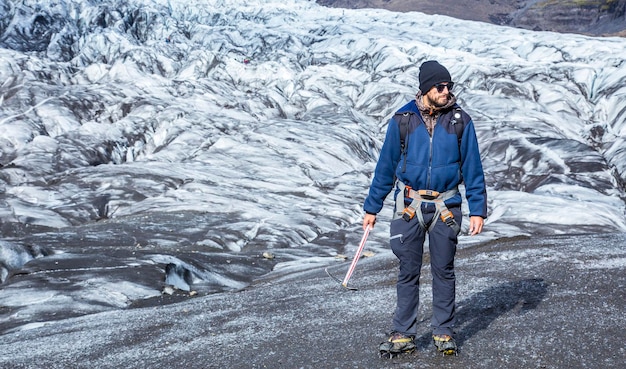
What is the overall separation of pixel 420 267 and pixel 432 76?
2071mm

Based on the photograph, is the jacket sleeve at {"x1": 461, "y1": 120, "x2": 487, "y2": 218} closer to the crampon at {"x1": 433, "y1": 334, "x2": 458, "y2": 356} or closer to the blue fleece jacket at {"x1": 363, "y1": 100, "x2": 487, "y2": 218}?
the blue fleece jacket at {"x1": 363, "y1": 100, "x2": 487, "y2": 218}

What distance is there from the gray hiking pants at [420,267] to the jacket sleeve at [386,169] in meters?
0.33

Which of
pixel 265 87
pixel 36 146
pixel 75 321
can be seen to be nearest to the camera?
pixel 75 321

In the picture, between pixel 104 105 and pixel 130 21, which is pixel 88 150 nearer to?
pixel 104 105

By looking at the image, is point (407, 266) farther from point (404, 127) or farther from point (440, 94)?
point (440, 94)

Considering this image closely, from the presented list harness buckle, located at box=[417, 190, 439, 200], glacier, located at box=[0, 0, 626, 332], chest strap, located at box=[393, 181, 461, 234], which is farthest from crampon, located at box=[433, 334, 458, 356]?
glacier, located at box=[0, 0, 626, 332]

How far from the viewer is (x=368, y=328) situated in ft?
26.0

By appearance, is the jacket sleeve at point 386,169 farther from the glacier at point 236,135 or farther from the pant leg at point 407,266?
the glacier at point 236,135

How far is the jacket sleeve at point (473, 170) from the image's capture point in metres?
6.17

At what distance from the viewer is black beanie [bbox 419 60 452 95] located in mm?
6094

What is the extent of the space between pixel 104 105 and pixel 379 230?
51.0 metres

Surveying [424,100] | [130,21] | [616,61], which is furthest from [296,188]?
[130,21]

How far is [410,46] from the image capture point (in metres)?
95.2

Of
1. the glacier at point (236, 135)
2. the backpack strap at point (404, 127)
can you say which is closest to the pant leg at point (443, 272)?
the backpack strap at point (404, 127)
